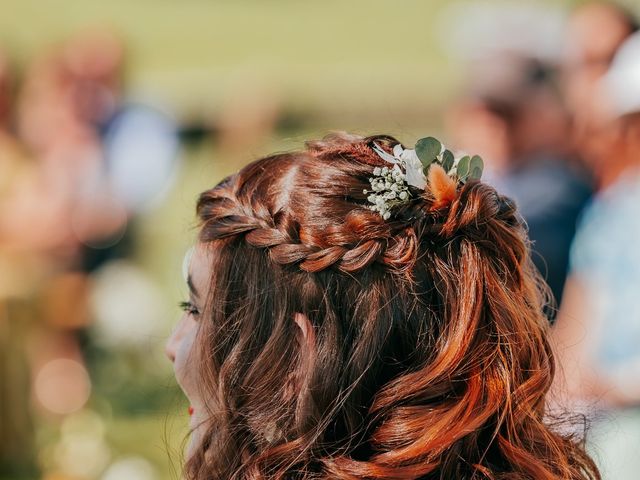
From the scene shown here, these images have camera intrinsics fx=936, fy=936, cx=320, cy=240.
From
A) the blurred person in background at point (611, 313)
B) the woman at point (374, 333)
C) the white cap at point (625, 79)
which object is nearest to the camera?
the woman at point (374, 333)

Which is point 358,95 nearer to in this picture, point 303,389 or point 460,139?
point 460,139

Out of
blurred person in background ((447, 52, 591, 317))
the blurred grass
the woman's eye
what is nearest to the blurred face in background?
blurred person in background ((447, 52, 591, 317))

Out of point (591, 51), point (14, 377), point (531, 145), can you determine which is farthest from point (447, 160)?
point (14, 377)

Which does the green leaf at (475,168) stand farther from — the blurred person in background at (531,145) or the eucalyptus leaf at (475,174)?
the blurred person in background at (531,145)

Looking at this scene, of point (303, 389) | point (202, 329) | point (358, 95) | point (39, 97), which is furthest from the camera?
point (358, 95)

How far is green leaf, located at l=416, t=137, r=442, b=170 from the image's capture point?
1613 mm

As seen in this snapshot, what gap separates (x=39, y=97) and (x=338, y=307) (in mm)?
4879

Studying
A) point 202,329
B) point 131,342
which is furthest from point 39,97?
point 202,329

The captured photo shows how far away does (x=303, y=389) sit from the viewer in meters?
1.52

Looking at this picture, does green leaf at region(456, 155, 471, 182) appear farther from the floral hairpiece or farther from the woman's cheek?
the woman's cheek

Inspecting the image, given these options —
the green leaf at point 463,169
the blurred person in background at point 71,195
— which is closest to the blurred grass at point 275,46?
the blurred person in background at point 71,195

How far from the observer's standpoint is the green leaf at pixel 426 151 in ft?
5.29

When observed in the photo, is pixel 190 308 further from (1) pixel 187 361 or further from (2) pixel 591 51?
(2) pixel 591 51

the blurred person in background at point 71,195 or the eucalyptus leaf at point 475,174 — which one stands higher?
the eucalyptus leaf at point 475,174
